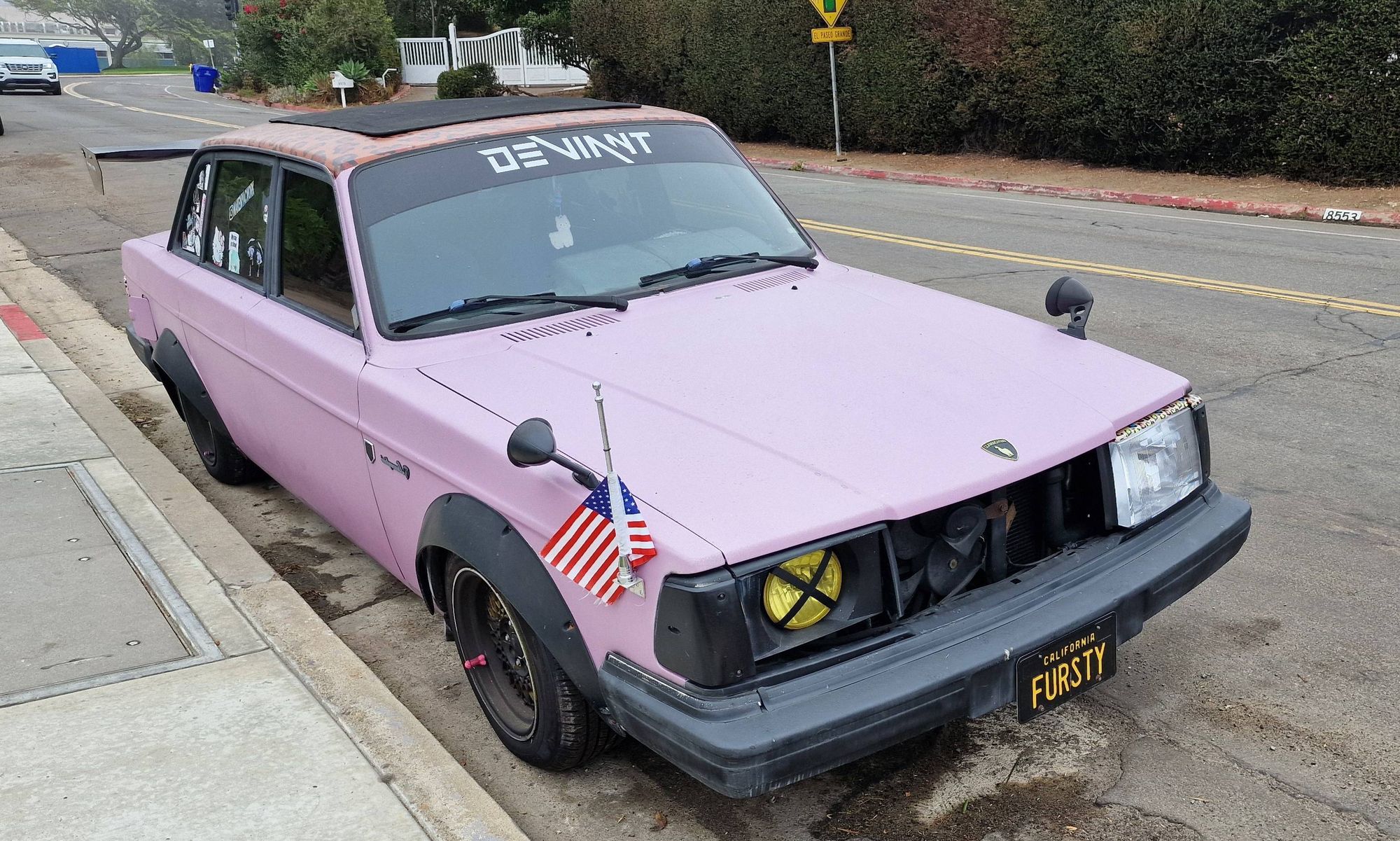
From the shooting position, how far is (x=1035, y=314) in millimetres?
8383

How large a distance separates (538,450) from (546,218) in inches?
56.0

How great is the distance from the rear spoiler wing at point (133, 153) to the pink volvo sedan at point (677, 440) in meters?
1.24

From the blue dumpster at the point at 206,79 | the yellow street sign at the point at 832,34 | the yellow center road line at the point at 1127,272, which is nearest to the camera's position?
the yellow center road line at the point at 1127,272

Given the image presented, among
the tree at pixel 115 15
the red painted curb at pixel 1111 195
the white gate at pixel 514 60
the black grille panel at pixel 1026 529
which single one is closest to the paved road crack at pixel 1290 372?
the black grille panel at pixel 1026 529

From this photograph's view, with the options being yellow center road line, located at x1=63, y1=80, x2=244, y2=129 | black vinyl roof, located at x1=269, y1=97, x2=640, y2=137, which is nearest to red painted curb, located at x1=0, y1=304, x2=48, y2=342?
black vinyl roof, located at x1=269, y1=97, x2=640, y2=137

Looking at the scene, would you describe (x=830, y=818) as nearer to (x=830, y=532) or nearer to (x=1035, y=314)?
(x=830, y=532)

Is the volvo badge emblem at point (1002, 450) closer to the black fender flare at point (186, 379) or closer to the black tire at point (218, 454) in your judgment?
the black fender flare at point (186, 379)

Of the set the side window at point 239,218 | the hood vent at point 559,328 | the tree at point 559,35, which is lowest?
the hood vent at point 559,328

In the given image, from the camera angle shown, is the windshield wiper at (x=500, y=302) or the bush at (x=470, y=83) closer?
the windshield wiper at (x=500, y=302)

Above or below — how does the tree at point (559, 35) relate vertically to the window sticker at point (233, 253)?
above

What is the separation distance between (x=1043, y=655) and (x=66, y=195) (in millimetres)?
17378

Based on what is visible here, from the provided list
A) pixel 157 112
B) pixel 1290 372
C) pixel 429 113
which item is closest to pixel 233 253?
pixel 429 113

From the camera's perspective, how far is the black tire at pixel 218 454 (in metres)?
5.61

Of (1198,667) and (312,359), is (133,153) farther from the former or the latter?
(1198,667)
